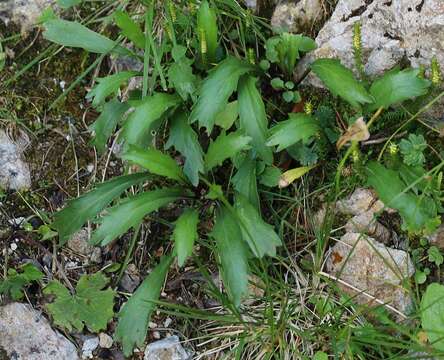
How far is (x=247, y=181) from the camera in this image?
2.39 meters

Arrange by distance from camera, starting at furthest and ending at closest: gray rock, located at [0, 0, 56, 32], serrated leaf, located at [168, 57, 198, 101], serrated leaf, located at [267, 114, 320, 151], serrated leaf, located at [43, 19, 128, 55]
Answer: gray rock, located at [0, 0, 56, 32] → serrated leaf, located at [43, 19, 128, 55] → serrated leaf, located at [168, 57, 198, 101] → serrated leaf, located at [267, 114, 320, 151]

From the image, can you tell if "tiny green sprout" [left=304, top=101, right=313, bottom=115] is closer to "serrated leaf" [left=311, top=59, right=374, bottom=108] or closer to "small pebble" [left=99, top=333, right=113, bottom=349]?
"serrated leaf" [left=311, top=59, right=374, bottom=108]

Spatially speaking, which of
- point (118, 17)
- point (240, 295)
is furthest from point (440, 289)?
point (118, 17)

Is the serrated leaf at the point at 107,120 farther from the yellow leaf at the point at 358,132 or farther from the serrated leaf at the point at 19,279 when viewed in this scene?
the yellow leaf at the point at 358,132

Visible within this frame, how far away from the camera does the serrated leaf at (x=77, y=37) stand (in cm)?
257

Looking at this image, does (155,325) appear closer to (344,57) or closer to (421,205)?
(421,205)

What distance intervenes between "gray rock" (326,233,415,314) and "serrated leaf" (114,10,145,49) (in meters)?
1.11

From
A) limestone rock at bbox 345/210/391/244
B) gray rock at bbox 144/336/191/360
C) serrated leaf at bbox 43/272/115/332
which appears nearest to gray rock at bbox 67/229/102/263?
serrated leaf at bbox 43/272/115/332

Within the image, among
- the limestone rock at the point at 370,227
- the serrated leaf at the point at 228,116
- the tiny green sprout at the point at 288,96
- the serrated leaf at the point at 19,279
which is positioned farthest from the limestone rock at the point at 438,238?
the serrated leaf at the point at 19,279

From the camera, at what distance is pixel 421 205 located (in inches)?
86.2

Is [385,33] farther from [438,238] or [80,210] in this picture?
[80,210]

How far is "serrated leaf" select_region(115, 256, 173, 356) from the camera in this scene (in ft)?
7.71

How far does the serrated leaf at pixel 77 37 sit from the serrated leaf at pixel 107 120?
0.73 feet

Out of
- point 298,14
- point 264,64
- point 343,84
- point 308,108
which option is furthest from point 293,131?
point 298,14
